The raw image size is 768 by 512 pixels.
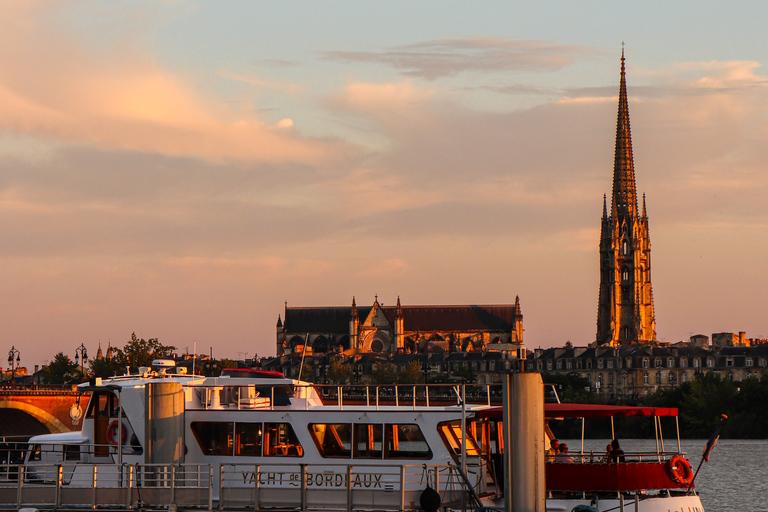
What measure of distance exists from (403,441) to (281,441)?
270 cm

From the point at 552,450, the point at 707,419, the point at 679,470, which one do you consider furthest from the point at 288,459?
the point at 707,419

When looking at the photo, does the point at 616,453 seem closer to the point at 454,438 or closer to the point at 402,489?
the point at 454,438

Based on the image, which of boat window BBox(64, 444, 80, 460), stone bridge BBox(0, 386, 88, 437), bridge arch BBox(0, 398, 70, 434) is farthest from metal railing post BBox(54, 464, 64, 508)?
bridge arch BBox(0, 398, 70, 434)

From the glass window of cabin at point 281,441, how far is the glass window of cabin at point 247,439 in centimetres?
20

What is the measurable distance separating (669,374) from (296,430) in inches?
7028

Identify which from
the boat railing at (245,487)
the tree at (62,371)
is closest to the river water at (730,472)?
the boat railing at (245,487)

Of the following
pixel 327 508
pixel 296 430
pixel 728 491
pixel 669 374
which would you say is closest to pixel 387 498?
pixel 327 508

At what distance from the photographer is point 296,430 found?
2656 centimetres

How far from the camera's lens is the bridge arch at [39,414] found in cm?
10106

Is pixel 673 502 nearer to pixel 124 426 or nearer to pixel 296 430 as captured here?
pixel 296 430

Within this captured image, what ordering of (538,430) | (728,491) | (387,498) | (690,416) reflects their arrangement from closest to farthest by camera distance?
(538,430), (387,498), (728,491), (690,416)

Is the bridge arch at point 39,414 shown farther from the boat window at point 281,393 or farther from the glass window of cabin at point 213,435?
the glass window of cabin at point 213,435

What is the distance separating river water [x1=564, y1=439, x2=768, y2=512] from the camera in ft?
190

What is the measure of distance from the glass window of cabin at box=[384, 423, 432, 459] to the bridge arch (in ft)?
264
